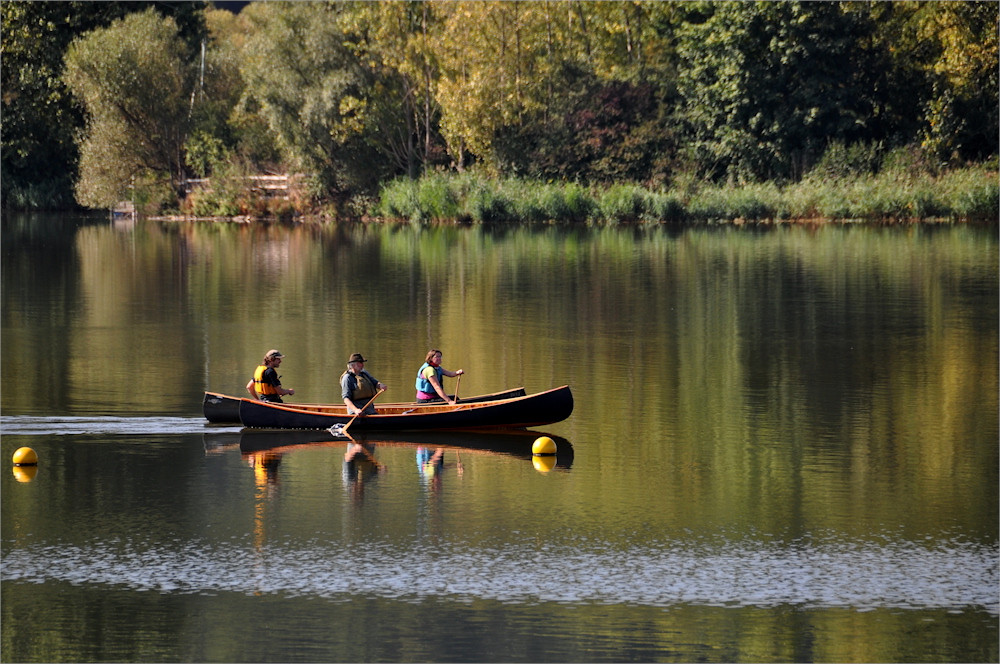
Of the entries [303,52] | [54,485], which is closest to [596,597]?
[54,485]

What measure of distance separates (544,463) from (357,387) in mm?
2929

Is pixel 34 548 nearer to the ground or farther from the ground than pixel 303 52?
nearer to the ground

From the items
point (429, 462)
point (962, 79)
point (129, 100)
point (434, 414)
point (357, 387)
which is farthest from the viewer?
point (129, 100)

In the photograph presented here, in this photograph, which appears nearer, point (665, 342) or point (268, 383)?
point (268, 383)

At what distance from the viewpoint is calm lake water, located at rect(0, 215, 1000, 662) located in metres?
10.9

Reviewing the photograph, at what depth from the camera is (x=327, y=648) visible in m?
10.5

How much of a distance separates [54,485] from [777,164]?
52960mm

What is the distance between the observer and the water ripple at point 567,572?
1152 centimetres

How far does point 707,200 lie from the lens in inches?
2495

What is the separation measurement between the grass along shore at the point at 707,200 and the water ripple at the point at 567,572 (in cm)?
4894

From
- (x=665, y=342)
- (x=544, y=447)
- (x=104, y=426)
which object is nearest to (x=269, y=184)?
(x=665, y=342)

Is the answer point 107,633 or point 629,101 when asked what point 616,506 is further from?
point 629,101

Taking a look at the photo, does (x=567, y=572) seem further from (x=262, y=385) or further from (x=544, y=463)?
(x=262, y=385)

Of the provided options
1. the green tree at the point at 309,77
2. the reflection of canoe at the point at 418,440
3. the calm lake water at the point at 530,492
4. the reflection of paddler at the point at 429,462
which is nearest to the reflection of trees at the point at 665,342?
the calm lake water at the point at 530,492
